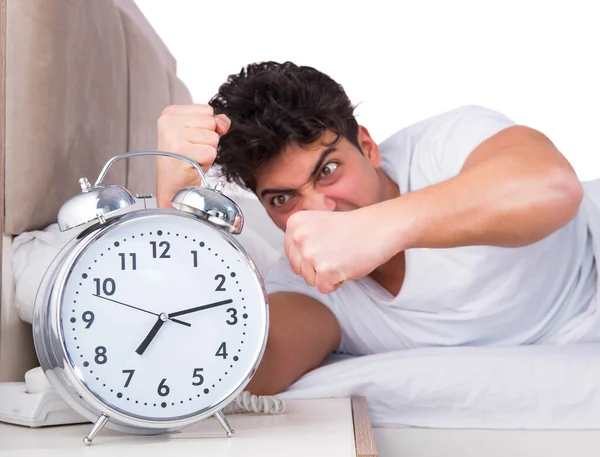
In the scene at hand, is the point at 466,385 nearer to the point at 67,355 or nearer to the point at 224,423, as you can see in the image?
the point at 224,423

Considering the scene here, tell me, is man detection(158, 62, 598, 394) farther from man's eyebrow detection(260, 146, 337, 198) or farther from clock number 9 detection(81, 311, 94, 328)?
clock number 9 detection(81, 311, 94, 328)

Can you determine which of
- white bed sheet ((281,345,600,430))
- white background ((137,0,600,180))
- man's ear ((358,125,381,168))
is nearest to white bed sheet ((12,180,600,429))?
white bed sheet ((281,345,600,430))

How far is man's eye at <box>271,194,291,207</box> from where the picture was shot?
1719 mm

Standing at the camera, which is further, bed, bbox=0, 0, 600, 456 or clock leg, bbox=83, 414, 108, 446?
bed, bbox=0, 0, 600, 456

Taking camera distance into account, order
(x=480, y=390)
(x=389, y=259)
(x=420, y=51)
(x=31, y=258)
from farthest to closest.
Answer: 1. (x=420, y=51)
2. (x=389, y=259)
3. (x=31, y=258)
4. (x=480, y=390)

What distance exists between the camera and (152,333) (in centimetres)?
94

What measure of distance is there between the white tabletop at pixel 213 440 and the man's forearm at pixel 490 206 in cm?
26

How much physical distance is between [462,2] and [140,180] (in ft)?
4.67

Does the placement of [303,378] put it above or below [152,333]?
below

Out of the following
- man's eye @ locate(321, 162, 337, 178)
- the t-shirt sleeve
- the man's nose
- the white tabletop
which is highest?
the t-shirt sleeve

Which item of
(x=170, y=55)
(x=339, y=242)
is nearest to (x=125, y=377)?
(x=339, y=242)

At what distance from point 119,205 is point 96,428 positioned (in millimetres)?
264

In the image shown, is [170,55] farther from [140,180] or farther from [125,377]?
[125,377]

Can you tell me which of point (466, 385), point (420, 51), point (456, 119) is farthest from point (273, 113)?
point (420, 51)
